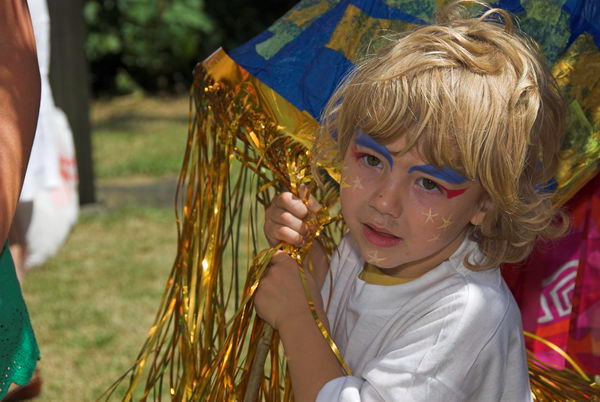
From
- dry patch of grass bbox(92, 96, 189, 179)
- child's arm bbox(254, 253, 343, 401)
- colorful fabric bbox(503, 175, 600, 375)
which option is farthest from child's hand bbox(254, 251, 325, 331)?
dry patch of grass bbox(92, 96, 189, 179)

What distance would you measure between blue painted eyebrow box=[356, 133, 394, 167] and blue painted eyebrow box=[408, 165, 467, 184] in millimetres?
43

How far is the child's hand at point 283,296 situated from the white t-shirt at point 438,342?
0.31ft

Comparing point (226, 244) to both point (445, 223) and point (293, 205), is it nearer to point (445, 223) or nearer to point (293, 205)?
point (293, 205)

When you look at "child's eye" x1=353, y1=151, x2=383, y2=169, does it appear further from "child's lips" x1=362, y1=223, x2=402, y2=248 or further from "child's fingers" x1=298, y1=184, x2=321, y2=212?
"child's fingers" x1=298, y1=184, x2=321, y2=212

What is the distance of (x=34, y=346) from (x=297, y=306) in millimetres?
492

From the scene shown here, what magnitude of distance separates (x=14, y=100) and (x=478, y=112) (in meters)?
0.73

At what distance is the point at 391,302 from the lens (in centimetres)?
167

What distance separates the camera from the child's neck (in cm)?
164

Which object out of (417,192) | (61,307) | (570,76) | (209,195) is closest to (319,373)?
(417,192)

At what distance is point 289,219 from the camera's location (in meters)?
1.76

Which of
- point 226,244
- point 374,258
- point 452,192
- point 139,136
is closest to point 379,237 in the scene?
point 374,258

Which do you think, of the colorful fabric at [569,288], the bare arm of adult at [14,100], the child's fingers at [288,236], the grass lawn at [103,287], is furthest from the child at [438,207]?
the grass lawn at [103,287]

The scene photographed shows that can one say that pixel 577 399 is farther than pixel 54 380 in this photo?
No

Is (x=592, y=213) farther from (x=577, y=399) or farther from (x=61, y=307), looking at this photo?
(x=61, y=307)
